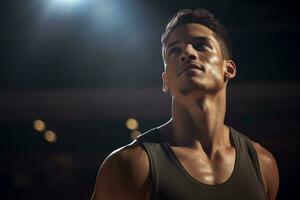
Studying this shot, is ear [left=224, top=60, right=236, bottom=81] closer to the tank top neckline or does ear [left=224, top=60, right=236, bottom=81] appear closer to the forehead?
the forehead

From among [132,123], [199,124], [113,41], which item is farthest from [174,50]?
[132,123]

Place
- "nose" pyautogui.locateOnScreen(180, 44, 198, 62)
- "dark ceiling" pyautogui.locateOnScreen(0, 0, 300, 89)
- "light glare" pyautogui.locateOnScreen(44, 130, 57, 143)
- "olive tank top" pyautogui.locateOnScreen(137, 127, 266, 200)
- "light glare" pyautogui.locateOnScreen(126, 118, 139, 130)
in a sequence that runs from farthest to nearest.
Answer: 1. "light glare" pyautogui.locateOnScreen(44, 130, 57, 143)
2. "light glare" pyautogui.locateOnScreen(126, 118, 139, 130)
3. "dark ceiling" pyautogui.locateOnScreen(0, 0, 300, 89)
4. "nose" pyautogui.locateOnScreen(180, 44, 198, 62)
5. "olive tank top" pyautogui.locateOnScreen(137, 127, 266, 200)

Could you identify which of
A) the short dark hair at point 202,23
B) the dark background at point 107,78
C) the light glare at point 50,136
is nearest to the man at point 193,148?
the short dark hair at point 202,23

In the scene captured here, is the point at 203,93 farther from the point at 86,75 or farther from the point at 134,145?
the point at 86,75

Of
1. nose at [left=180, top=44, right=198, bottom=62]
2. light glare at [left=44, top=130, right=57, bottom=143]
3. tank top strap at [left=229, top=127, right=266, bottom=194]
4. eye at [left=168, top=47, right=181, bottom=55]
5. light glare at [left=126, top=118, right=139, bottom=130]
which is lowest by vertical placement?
tank top strap at [left=229, top=127, right=266, bottom=194]

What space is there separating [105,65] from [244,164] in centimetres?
204

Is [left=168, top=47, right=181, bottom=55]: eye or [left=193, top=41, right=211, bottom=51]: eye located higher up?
[left=193, top=41, right=211, bottom=51]: eye

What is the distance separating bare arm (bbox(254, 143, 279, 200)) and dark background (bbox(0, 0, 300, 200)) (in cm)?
152

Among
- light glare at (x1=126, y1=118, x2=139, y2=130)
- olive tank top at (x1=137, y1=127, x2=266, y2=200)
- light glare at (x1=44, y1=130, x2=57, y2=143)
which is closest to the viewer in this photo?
olive tank top at (x1=137, y1=127, x2=266, y2=200)

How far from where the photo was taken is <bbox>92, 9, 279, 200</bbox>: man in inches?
40.7

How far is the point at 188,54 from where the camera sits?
3.72 ft

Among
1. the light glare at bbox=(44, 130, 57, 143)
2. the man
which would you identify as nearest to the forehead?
the man

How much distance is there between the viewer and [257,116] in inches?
132

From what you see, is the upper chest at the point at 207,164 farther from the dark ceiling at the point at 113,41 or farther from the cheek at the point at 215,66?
the dark ceiling at the point at 113,41
